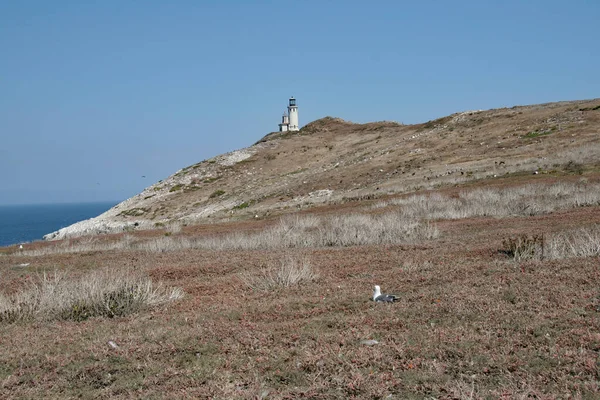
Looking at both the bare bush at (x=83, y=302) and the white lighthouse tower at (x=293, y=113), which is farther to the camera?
the white lighthouse tower at (x=293, y=113)

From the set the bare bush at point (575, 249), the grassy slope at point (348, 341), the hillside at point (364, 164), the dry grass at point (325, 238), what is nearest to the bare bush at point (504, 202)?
the dry grass at point (325, 238)

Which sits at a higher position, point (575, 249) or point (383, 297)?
point (575, 249)

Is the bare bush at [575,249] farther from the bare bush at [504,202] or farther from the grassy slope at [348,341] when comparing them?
the bare bush at [504,202]

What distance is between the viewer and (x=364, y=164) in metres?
55.3

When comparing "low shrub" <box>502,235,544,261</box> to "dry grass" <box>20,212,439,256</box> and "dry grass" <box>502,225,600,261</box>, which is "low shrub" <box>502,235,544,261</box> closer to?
"dry grass" <box>502,225,600,261</box>

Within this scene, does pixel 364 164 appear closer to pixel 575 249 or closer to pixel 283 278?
pixel 575 249

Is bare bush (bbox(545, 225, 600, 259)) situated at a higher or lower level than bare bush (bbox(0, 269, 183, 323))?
higher

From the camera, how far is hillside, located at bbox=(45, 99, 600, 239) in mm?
40250

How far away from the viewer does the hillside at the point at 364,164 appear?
132ft

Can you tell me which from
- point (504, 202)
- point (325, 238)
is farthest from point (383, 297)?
point (504, 202)

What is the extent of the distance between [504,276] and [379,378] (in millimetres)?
4908

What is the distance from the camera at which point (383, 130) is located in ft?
254

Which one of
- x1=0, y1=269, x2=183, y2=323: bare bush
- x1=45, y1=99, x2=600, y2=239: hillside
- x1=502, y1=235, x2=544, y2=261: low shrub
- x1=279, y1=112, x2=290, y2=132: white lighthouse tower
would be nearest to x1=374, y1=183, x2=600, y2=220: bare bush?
x1=45, y1=99, x2=600, y2=239: hillside

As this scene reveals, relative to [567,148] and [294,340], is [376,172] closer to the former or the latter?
[567,148]
